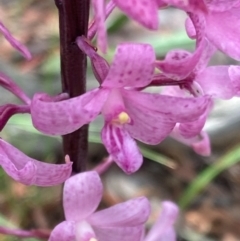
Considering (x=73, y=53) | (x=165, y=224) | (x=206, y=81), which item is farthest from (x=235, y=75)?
(x=165, y=224)

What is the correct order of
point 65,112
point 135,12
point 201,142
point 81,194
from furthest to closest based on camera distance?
point 201,142, point 81,194, point 65,112, point 135,12

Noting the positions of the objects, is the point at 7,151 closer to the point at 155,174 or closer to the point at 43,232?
the point at 43,232

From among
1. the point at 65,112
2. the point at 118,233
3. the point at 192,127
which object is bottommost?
the point at 118,233

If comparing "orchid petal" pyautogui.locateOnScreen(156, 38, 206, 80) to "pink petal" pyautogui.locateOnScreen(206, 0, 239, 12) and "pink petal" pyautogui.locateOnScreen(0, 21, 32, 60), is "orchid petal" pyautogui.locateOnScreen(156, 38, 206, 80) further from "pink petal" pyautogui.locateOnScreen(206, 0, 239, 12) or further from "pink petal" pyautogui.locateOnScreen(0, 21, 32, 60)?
"pink petal" pyautogui.locateOnScreen(0, 21, 32, 60)

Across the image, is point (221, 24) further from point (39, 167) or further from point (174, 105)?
point (39, 167)

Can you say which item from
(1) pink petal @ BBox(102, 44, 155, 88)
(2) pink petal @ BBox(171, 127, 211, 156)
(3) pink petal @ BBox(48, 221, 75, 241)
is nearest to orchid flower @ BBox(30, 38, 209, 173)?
(1) pink petal @ BBox(102, 44, 155, 88)

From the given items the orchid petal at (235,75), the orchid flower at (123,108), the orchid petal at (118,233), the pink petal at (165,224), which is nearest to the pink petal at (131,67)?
the orchid flower at (123,108)
